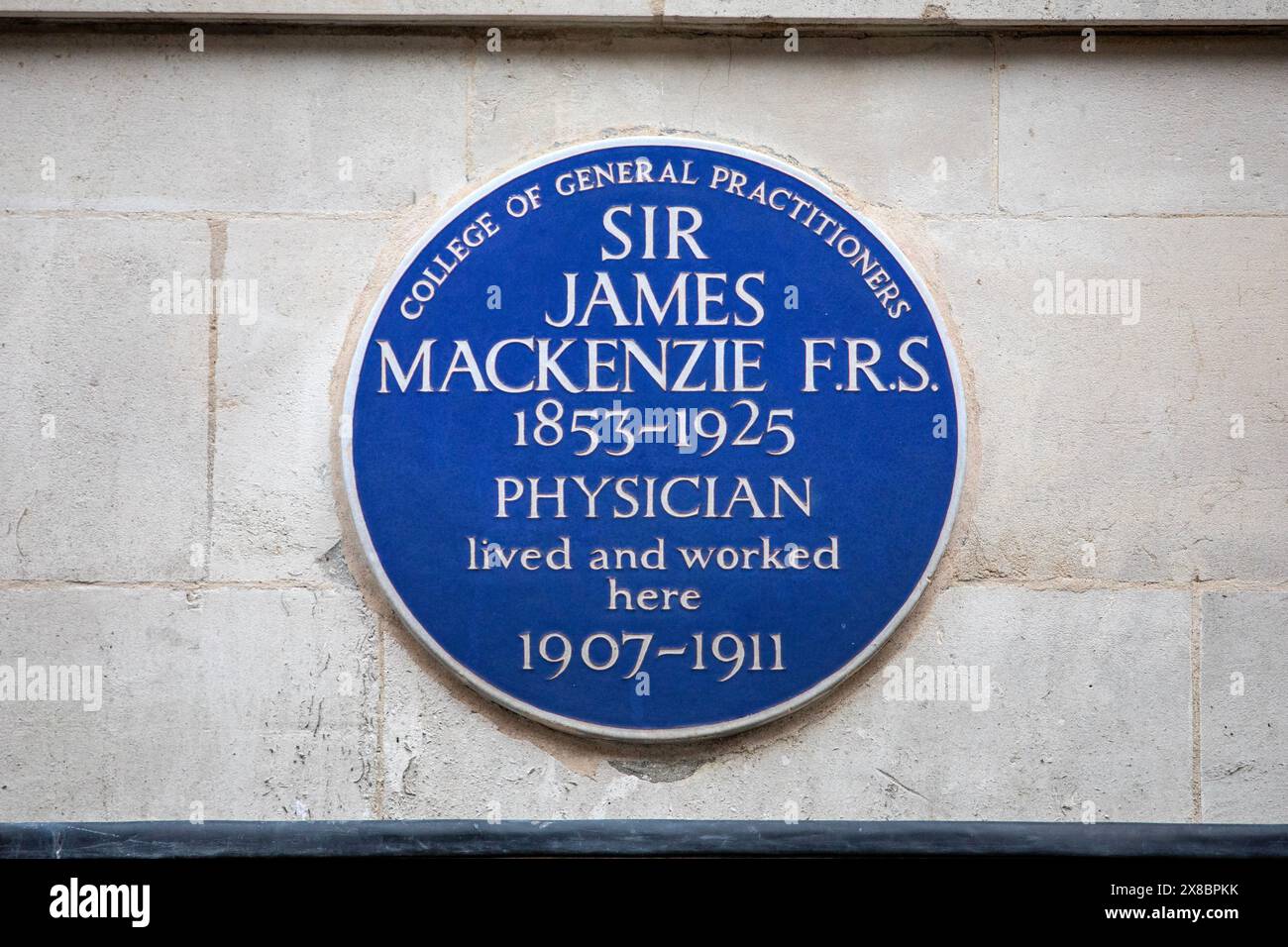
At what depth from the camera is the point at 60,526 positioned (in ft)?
14.7

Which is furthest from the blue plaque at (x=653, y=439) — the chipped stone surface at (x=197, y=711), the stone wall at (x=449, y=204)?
the chipped stone surface at (x=197, y=711)

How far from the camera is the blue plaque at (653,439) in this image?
14.3 ft

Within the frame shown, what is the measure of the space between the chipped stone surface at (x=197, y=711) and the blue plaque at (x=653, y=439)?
0.37 metres

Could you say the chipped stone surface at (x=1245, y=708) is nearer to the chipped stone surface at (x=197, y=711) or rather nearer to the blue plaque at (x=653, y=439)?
the blue plaque at (x=653, y=439)

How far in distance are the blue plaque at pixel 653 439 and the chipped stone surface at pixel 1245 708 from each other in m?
0.98

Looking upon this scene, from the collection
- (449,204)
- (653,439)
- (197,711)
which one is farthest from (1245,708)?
(197,711)

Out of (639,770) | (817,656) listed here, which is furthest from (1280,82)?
(639,770)

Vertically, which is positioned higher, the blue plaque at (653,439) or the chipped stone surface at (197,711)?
the blue plaque at (653,439)

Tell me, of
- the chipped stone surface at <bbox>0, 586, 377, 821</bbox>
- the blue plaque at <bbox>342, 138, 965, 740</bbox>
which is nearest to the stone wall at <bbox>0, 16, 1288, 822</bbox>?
A: the chipped stone surface at <bbox>0, 586, 377, 821</bbox>

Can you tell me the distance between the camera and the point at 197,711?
4.44m

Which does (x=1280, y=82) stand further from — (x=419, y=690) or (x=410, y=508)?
(x=419, y=690)

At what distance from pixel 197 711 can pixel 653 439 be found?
5.65 feet

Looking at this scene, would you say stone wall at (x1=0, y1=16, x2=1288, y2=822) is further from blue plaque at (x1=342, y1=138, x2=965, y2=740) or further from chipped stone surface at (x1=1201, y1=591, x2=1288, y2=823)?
blue plaque at (x1=342, y1=138, x2=965, y2=740)

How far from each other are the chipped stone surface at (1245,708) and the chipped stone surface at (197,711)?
107 inches
